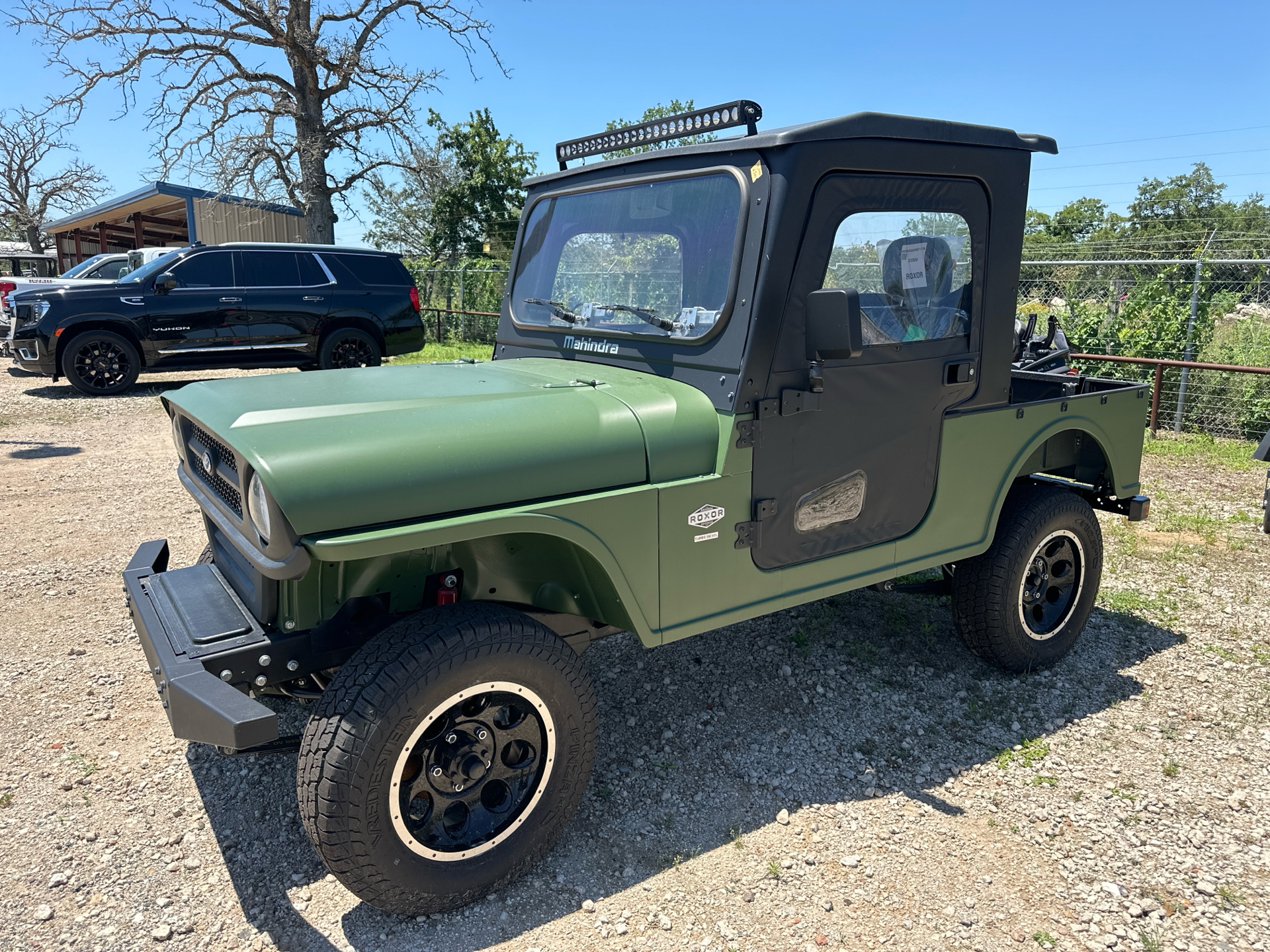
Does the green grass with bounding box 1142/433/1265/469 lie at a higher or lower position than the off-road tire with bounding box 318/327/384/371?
lower

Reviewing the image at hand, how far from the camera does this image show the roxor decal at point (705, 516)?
290 cm

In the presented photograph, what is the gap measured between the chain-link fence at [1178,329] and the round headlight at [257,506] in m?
8.43

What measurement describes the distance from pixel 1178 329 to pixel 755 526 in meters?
9.32

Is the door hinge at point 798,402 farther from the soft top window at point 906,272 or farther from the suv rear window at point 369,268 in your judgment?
the suv rear window at point 369,268

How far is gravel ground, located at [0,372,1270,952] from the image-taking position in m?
2.69

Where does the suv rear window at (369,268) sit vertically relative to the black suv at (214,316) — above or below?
above

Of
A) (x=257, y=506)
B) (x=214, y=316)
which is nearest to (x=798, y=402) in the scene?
(x=257, y=506)

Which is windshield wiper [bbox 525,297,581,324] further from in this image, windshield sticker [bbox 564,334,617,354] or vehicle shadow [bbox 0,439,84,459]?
vehicle shadow [bbox 0,439,84,459]

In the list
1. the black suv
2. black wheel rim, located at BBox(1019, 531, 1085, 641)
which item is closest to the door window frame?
black wheel rim, located at BBox(1019, 531, 1085, 641)

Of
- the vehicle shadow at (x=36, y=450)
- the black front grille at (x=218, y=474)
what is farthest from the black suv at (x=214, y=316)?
the black front grille at (x=218, y=474)

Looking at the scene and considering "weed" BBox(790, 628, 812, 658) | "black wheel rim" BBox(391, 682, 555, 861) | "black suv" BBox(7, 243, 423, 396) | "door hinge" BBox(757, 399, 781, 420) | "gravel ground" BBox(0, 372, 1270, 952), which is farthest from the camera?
"black suv" BBox(7, 243, 423, 396)

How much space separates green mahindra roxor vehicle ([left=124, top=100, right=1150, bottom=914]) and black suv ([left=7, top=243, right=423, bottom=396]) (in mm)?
8990

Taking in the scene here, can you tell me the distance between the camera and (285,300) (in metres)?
11.8

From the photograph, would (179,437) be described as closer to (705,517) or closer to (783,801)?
(705,517)
